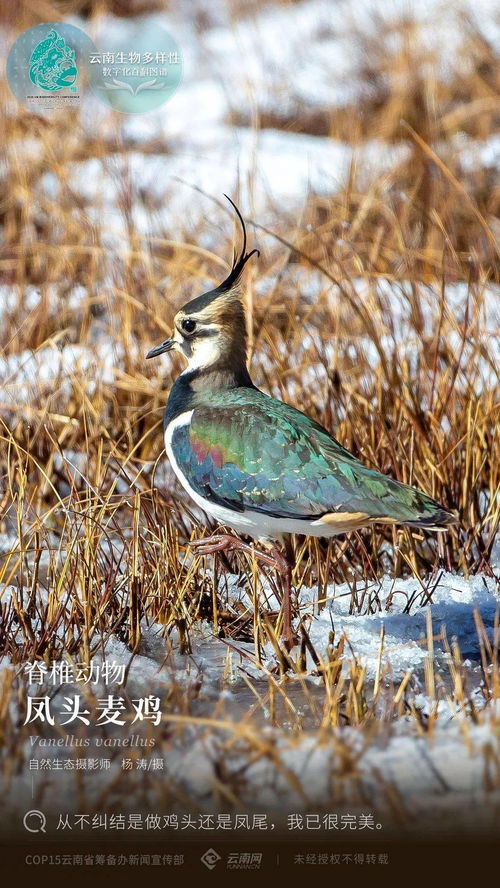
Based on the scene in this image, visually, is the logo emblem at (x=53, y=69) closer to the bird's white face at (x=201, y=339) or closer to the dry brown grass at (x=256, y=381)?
the dry brown grass at (x=256, y=381)

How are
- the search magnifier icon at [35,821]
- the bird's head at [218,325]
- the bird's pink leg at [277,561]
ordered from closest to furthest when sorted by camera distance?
the search magnifier icon at [35,821]
the bird's pink leg at [277,561]
the bird's head at [218,325]

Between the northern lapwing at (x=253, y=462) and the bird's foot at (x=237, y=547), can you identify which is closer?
the northern lapwing at (x=253, y=462)

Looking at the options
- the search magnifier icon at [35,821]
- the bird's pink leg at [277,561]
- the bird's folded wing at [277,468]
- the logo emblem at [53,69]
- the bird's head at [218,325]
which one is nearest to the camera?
the search magnifier icon at [35,821]

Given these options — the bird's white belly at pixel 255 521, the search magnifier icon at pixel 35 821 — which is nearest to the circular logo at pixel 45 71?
the bird's white belly at pixel 255 521

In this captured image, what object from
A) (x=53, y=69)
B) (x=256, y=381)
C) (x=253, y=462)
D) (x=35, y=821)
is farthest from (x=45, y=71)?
(x=35, y=821)

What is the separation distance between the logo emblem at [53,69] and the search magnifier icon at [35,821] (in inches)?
143

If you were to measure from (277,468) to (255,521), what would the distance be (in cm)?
18

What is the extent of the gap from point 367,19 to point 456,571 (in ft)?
23.8

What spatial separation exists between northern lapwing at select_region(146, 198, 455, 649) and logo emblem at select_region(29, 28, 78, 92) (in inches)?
84.4

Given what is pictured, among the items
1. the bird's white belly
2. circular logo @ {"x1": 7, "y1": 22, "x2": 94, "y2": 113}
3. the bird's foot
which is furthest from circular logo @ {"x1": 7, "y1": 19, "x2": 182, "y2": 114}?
the bird's foot

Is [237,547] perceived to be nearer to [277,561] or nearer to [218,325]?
[277,561]

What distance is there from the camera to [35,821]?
87.4 inches

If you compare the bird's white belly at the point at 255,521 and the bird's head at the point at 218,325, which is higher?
the bird's head at the point at 218,325

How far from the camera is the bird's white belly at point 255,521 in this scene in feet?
9.30
